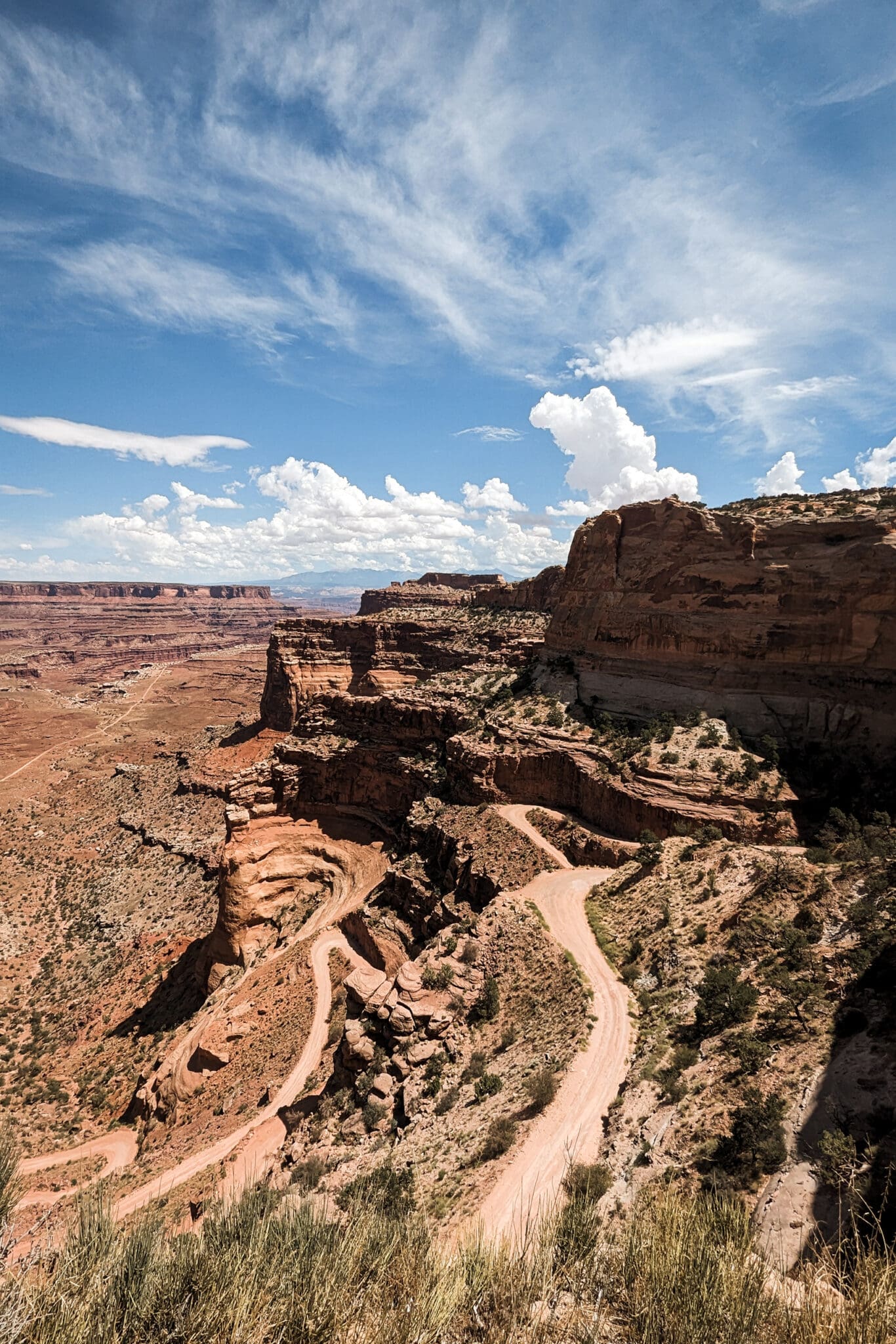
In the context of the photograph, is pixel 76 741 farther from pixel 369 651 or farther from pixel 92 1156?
pixel 92 1156

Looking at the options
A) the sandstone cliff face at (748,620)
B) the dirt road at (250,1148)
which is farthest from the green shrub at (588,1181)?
the sandstone cliff face at (748,620)

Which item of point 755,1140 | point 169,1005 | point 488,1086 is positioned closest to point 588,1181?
point 755,1140

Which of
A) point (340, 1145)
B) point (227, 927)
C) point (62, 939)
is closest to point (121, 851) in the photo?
point (62, 939)

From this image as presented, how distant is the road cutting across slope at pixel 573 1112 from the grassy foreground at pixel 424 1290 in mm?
1078

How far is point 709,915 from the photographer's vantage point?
2117 centimetres

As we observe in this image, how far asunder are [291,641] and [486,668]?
37.6m

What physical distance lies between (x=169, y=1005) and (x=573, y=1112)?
1190 inches

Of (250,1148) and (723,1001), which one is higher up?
(723,1001)

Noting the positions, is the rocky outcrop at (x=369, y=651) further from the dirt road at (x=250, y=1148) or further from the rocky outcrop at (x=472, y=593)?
the dirt road at (x=250, y=1148)

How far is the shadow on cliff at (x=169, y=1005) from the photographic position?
33.8 metres

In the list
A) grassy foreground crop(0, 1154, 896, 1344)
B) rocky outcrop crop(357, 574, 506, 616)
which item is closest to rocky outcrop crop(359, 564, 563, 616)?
rocky outcrop crop(357, 574, 506, 616)

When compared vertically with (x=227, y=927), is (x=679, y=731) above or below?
above

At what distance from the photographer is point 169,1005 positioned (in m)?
35.5

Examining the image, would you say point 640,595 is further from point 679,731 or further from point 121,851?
point 121,851
